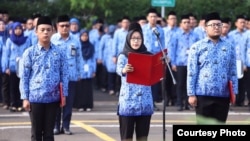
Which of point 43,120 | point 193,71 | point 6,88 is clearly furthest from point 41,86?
point 6,88

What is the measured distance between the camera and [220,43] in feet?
34.1

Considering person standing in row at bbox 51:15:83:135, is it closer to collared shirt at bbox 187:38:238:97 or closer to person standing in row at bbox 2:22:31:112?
person standing in row at bbox 2:22:31:112

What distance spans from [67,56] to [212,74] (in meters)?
4.61

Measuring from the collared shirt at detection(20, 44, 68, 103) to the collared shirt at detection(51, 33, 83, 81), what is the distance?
3.86 m

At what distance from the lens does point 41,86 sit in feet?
33.6

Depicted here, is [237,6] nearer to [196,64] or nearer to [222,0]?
[222,0]

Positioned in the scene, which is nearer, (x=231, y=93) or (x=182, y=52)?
(x=231, y=93)

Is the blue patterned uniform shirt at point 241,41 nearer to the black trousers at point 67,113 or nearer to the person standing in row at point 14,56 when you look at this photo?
the person standing in row at point 14,56

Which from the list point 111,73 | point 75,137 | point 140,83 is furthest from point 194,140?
point 111,73

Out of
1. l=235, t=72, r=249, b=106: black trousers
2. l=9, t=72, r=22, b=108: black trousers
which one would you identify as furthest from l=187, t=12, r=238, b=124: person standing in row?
l=235, t=72, r=249, b=106: black trousers

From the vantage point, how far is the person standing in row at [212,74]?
10.3 meters

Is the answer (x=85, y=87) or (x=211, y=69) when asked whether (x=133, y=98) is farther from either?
(x=85, y=87)

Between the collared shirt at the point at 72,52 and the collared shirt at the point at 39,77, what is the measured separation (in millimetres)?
3857

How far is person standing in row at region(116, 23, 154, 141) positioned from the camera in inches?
397
